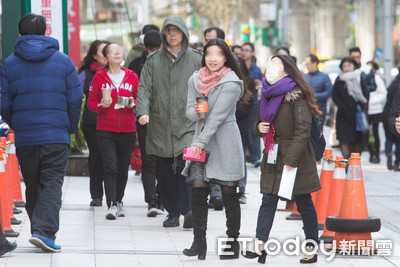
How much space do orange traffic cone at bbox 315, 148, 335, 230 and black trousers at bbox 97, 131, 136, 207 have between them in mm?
2161

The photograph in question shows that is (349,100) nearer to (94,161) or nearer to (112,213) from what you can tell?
(94,161)

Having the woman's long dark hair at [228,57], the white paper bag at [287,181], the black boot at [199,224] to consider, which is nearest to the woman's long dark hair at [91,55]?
the woman's long dark hair at [228,57]

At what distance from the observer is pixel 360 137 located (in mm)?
15102

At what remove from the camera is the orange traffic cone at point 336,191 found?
8.48 m

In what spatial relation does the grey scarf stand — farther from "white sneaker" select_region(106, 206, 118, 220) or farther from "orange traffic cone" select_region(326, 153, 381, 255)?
"orange traffic cone" select_region(326, 153, 381, 255)

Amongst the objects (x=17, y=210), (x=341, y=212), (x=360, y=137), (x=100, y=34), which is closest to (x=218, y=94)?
(x=341, y=212)

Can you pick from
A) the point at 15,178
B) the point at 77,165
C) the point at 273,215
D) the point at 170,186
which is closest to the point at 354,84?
the point at 77,165

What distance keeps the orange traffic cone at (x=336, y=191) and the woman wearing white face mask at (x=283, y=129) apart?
0.97 metres

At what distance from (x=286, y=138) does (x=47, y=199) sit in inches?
78.2

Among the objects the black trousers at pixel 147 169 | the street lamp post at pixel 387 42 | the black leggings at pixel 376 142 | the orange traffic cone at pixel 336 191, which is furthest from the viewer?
the street lamp post at pixel 387 42

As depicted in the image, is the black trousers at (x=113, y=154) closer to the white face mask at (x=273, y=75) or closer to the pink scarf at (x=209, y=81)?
the pink scarf at (x=209, y=81)

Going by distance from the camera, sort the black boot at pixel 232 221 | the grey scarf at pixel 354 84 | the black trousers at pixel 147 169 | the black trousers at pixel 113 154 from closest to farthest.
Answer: the black boot at pixel 232 221
the black trousers at pixel 113 154
the black trousers at pixel 147 169
the grey scarf at pixel 354 84

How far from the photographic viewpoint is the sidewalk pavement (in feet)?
24.6

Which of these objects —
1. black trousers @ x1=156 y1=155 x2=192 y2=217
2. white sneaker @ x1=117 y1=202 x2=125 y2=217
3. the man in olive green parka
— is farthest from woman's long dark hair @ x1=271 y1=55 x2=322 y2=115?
white sneaker @ x1=117 y1=202 x2=125 y2=217
